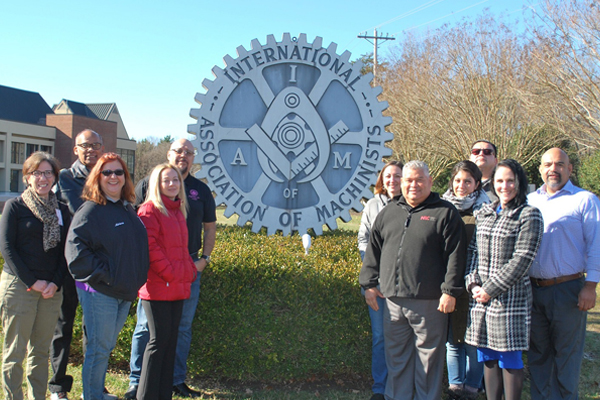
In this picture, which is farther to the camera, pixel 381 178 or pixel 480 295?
pixel 381 178

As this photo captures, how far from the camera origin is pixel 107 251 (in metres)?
3.22

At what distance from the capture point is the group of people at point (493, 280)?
130 inches

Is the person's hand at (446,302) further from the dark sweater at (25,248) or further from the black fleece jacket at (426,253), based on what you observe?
the dark sweater at (25,248)

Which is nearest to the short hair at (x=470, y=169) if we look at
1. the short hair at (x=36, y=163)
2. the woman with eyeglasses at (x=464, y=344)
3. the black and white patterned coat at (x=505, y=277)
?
the woman with eyeglasses at (x=464, y=344)

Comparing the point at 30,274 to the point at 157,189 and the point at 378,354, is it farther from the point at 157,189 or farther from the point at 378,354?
the point at 378,354

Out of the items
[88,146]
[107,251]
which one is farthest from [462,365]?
[88,146]

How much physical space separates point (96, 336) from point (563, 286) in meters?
3.26

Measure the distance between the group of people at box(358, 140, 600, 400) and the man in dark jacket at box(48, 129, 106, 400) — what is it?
7.50ft

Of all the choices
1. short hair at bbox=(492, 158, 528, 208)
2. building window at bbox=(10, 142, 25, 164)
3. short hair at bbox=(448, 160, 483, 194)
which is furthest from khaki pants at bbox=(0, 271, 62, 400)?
building window at bbox=(10, 142, 25, 164)

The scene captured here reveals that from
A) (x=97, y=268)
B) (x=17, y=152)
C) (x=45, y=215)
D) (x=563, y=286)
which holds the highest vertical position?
(x=17, y=152)

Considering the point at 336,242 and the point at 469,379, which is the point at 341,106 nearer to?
the point at 336,242

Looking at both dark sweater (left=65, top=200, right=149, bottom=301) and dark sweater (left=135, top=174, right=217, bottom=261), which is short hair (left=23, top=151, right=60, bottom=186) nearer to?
dark sweater (left=65, top=200, right=149, bottom=301)

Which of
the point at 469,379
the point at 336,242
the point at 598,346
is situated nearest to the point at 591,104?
the point at 598,346

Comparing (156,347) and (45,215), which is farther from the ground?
(45,215)
